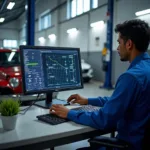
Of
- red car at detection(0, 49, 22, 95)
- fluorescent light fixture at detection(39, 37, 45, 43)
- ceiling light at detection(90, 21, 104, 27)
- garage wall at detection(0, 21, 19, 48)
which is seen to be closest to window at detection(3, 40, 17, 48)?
garage wall at detection(0, 21, 19, 48)

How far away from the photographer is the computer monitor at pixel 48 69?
1654 mm

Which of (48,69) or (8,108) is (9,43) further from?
(8,108)

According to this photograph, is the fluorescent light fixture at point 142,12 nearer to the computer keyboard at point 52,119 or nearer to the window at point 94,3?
the window at point 94,3

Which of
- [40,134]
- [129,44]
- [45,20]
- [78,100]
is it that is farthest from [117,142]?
[45,20]

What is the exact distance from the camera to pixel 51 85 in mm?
1795

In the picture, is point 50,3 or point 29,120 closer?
point 29,120

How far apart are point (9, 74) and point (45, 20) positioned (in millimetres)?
12783

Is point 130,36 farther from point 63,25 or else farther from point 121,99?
point 63,25

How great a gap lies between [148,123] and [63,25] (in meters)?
12.3

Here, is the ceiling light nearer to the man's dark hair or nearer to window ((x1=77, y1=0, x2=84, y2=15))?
window ((x1=77, y1=0, x2=84, y2=15))

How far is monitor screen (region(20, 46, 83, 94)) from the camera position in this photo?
1.65 metres

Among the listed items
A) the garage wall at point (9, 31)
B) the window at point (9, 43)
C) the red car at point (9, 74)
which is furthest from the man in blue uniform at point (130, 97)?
the window at point (9, 43)

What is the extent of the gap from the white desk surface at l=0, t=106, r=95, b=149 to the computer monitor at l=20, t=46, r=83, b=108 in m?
0.30

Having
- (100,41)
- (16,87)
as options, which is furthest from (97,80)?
(16,87)
